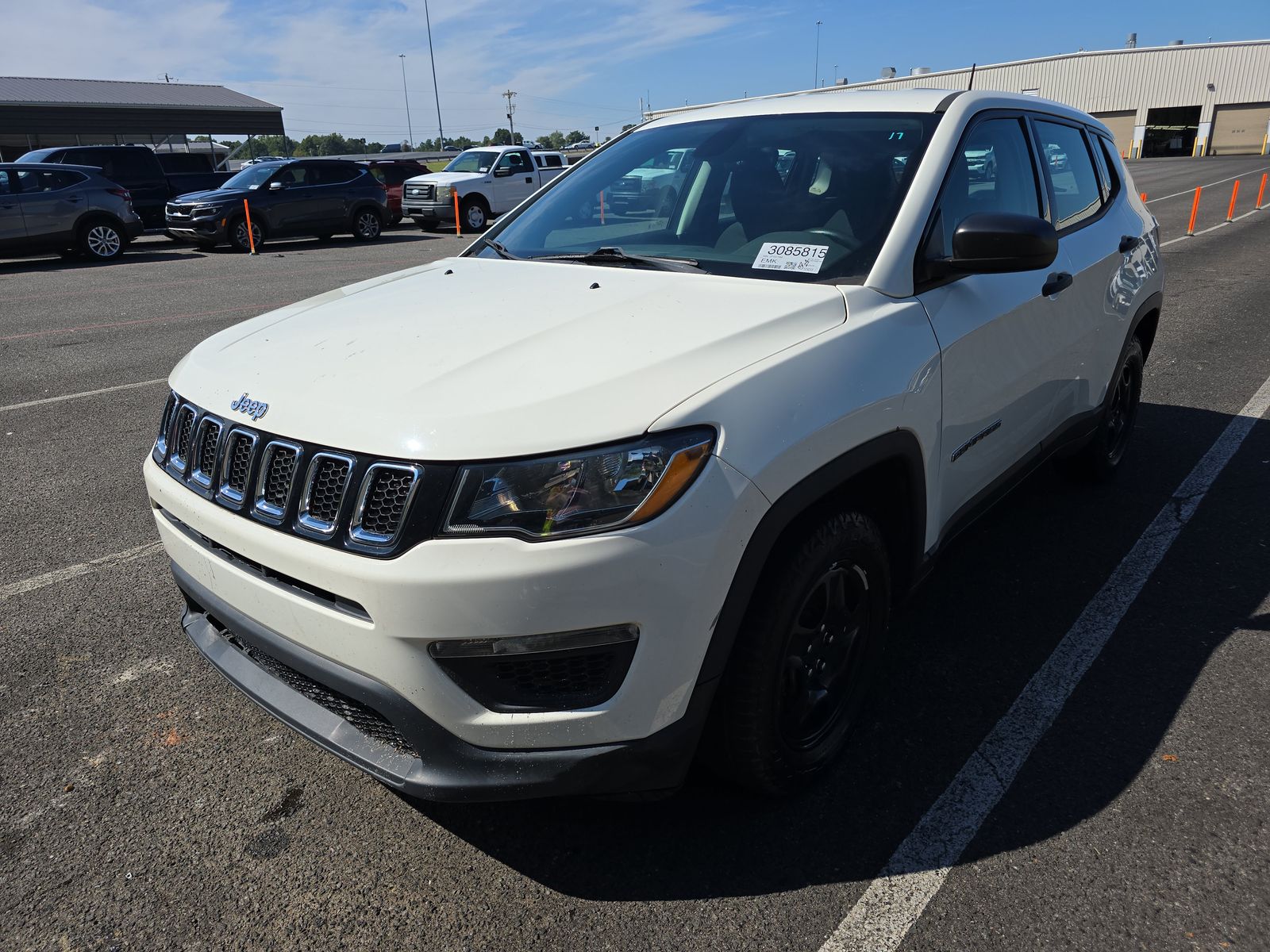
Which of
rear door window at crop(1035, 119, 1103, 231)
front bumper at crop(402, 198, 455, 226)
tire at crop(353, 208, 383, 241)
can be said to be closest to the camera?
rear door window at crop(1035, 119, 1103, 231)

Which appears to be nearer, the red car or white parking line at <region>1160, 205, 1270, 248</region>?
white parking line at <region>1160, 205, 1270, 248</region>

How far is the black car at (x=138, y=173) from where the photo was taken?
61.0 feet

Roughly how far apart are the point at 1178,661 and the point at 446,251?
618 inches

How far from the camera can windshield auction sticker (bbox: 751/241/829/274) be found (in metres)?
2.71

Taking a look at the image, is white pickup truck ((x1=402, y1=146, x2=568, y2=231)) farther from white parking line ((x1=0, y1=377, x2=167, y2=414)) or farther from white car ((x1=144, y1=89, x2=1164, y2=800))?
white car ((x1=144, y1=89, x2=1164, y2=800))

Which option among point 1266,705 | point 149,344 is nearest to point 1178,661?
point 1266,705

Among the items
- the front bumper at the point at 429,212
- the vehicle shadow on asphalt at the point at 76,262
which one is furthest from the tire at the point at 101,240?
the front bumper at the point at 429,212

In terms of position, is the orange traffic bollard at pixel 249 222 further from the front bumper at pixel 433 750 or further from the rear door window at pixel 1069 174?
the front bumper at pixel 433 750

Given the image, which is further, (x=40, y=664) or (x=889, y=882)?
(x=40, y=664)

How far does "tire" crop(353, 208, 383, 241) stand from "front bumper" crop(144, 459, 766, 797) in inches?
752

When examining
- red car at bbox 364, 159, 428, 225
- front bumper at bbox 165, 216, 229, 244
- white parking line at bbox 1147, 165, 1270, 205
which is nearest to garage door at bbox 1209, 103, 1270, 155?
white parking line at bbox 1147, 165, 1270, 205

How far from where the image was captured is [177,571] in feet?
8.45

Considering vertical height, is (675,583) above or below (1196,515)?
above

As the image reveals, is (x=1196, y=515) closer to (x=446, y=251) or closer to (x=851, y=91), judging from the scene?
(x=851, y=91)
